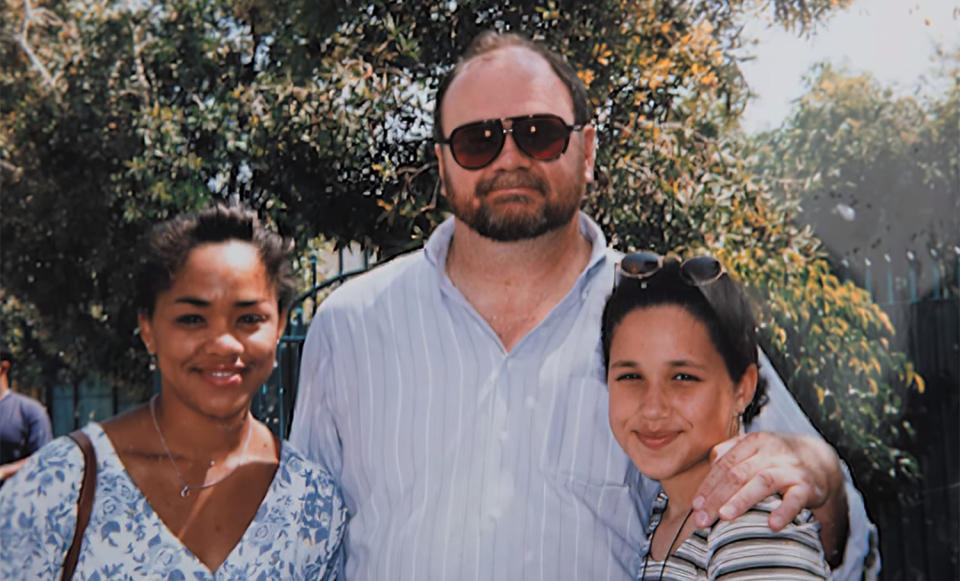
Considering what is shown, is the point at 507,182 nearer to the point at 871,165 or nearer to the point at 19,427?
the point at 19,427

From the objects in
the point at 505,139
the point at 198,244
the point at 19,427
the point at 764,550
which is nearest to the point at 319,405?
the point at 198,244

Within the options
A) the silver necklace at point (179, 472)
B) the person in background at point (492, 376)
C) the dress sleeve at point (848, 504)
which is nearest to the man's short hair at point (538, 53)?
the person in background at point (492, 376)

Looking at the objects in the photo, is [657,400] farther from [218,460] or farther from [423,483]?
[218,460]

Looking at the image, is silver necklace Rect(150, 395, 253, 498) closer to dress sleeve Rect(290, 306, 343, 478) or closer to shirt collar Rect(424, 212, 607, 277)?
dress sleeve Rect(290, 306, 343, 478)

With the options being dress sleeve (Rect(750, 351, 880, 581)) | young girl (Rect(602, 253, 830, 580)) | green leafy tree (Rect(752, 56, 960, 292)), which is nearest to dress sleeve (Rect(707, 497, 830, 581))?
young girl (Rect(602, 253, 830, 580))

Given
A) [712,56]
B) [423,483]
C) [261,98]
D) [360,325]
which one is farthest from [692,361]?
[261,98]

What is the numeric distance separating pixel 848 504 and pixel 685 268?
54 cm

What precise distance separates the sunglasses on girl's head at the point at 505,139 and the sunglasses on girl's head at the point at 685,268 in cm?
43

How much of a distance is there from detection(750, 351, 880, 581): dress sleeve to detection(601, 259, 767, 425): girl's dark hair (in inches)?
7.9

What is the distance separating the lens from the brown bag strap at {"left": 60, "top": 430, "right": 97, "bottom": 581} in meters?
1.83

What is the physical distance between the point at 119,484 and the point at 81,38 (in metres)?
6.71

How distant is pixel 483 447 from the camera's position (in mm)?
2141

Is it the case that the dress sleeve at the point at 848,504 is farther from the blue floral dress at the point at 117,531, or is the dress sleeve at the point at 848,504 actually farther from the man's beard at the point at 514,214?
the blue floral dress at the point at 117,531

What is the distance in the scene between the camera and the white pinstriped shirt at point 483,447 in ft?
6.91
